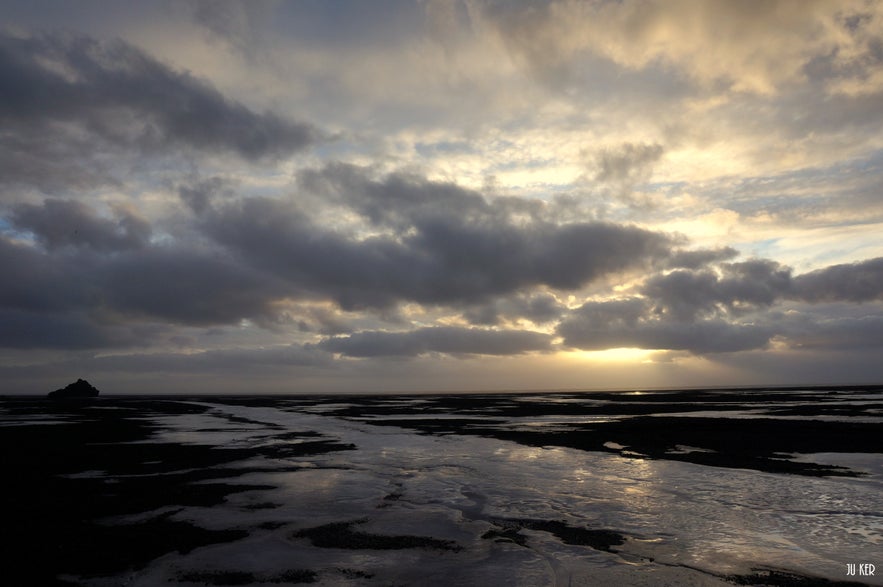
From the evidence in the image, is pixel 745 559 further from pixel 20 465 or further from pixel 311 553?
pixel 20 465

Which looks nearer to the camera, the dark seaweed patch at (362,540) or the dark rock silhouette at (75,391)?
the dark seaweed patch at (362,540)

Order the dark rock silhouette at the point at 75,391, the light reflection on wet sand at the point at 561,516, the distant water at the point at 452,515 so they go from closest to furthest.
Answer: the distant water at the point at 452,515
the light reflection on wet sand at the point at 561,516
the dark rock silhouette at the point at 75,391

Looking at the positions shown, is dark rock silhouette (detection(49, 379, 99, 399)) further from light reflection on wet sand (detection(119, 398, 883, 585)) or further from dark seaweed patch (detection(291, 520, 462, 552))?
dark seaweed patch (detection(291, 520, 462, 552))

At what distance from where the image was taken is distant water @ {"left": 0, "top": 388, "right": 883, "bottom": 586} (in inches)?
417

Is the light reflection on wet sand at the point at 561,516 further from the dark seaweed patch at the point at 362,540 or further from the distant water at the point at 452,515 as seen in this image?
the dark seaweed patch at the point at 362,540

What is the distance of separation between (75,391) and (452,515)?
19409 cm

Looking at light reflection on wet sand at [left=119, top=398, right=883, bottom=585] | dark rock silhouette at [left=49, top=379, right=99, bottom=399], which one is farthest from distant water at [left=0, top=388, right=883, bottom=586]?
dark rock silhouette at [left=49, top=379, right=99, bottom=399]

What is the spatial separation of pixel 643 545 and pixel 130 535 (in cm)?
1238

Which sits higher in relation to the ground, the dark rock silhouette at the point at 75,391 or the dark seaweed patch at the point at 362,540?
the dark seaweed patch at the point at 362,540

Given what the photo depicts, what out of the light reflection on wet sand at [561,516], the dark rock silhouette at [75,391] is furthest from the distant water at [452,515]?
the dark rock silhouette at [75,391]

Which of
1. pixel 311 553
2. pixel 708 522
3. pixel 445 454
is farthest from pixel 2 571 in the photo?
pixel 445 454

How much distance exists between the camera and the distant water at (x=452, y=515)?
10594 millimetres

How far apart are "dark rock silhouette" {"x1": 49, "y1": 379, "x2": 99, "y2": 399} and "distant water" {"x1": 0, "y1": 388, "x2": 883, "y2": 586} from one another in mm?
163940

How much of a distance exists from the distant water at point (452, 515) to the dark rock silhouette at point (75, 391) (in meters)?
164
